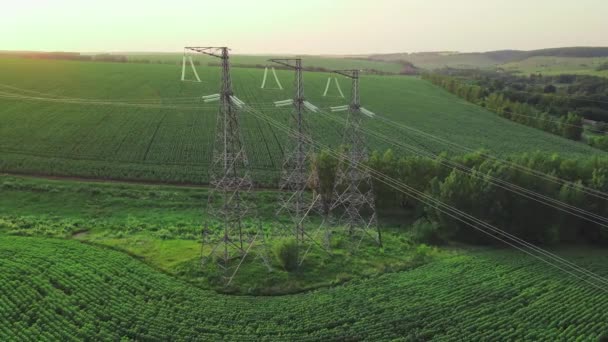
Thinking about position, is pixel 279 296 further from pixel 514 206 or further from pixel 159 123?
pixel 159 123

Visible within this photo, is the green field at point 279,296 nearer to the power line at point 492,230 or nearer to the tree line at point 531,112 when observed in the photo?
the power line at point 492,230

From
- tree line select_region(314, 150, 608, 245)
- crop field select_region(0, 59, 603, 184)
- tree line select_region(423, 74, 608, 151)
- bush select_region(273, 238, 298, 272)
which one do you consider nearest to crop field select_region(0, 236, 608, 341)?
bush select_region(273, 238, 298, 272)

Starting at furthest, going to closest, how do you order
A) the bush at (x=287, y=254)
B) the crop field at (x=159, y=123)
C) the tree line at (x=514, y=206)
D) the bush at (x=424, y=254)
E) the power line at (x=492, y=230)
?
the crop field at (x=159, y=123), the tree line at (x=514, y=206), the bush at (x=424, y=254), the power line at (x=492, y=230), the bush at (x=287, y=254)

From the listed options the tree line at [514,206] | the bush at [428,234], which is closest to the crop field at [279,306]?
the bush at [428,234]

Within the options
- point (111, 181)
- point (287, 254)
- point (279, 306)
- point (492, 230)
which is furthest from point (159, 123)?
point (492, 230)

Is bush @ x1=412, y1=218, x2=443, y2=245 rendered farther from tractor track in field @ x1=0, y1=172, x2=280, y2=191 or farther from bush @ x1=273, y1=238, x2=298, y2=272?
tractor track in field @ x1=0, y1=172, x2=280, y2=191

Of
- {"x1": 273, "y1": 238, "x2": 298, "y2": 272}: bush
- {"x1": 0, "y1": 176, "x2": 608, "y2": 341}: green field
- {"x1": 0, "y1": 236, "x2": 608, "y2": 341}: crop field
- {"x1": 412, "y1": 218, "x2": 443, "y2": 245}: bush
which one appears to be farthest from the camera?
{"x1": 412, "y1": 218, "x2": 443, "y2": 245}: bush

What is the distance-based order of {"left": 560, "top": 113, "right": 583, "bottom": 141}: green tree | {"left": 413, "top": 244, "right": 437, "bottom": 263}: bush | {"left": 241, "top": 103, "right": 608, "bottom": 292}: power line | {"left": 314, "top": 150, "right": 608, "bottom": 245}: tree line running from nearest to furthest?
{"left": 241, "top": 103, "right": 608, "bottom": 292}: power line, {"left": 413, "top": 244, "right": 437, "bottom": 263}: bush, {"left": 314, "top": 150, "right": 608, "bottom": 245}: tree line, {"left": 560, "top": 113, "right": 583, "bottom": 141}: green tree
